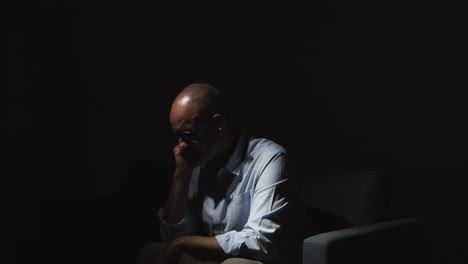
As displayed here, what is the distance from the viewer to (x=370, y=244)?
1875 mm

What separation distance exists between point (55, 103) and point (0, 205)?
2.06 ft

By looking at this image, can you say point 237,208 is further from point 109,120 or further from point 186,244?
point 109,120

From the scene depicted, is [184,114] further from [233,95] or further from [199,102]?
[233,95]

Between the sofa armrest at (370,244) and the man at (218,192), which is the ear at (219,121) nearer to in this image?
the man at (218,192)

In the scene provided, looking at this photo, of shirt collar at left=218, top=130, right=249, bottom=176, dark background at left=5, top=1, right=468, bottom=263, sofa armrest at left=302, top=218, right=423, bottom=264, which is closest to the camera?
sofa armrest at left=302, top=218, right=423, bottom=264

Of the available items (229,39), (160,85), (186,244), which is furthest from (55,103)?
(186,244)

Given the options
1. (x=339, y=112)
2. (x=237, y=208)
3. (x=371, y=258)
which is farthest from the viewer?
(x=339, y=112)

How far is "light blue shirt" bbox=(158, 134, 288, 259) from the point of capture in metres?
1.87

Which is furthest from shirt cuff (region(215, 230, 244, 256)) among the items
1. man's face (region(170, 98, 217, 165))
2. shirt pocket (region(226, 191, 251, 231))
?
man's face (region(170, 98, 217, 165))

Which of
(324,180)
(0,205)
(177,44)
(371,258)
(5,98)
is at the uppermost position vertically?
(177,44)

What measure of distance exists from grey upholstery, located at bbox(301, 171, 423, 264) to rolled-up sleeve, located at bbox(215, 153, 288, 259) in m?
0.12

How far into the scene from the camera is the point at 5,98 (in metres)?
3.19

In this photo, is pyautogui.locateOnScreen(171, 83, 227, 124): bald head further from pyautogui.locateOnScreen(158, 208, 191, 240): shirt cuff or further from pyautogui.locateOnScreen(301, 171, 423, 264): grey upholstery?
pyautogui.locateOnScreen(301, 171, 423, 264): grey upholstery

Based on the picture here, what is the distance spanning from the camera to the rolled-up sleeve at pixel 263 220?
73.0 inches
